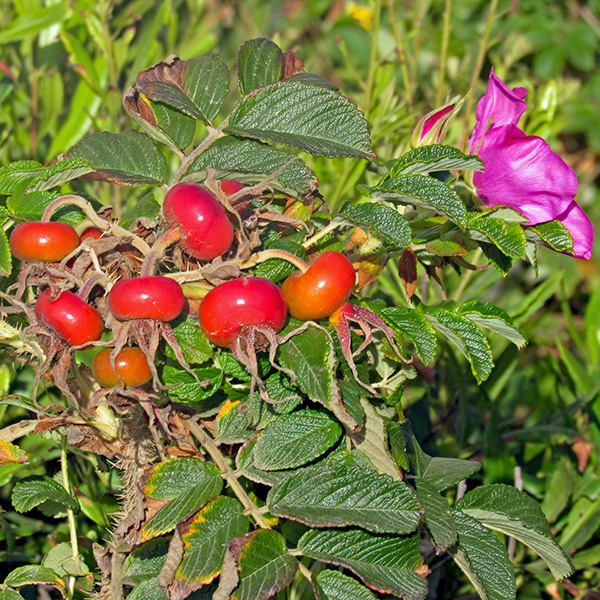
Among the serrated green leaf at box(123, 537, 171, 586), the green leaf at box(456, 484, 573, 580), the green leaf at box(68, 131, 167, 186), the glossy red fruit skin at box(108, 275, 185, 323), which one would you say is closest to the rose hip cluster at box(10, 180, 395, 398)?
the glossy red fruit skin at box(108, 275, 185, 323)

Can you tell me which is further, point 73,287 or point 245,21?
point 245,21

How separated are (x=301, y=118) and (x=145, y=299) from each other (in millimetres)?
268

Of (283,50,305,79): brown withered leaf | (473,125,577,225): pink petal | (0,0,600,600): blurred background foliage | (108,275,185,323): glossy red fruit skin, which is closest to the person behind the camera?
(108,275,185,323): glossy red fruit skin

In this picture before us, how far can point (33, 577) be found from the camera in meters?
0.77

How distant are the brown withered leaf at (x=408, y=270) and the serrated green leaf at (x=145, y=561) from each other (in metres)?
0.38

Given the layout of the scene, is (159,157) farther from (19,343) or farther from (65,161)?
(19,343)

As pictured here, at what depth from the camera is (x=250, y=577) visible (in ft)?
2.03

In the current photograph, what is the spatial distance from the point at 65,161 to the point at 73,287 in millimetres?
138

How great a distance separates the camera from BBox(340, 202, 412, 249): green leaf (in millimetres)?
607

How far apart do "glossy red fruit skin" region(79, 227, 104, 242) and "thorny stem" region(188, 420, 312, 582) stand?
8.9 inches

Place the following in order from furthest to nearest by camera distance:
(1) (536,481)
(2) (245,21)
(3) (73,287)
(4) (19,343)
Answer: (2) (245,21), (1) (536,481), (4) (19,343), (3) (73,287)

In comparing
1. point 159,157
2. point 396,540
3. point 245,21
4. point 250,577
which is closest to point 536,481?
point 396,540

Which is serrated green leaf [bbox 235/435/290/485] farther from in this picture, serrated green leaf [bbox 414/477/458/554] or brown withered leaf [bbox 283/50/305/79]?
brown withered leaf [bbox 283/50/305/79]

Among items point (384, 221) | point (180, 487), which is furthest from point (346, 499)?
point (384, 221)
